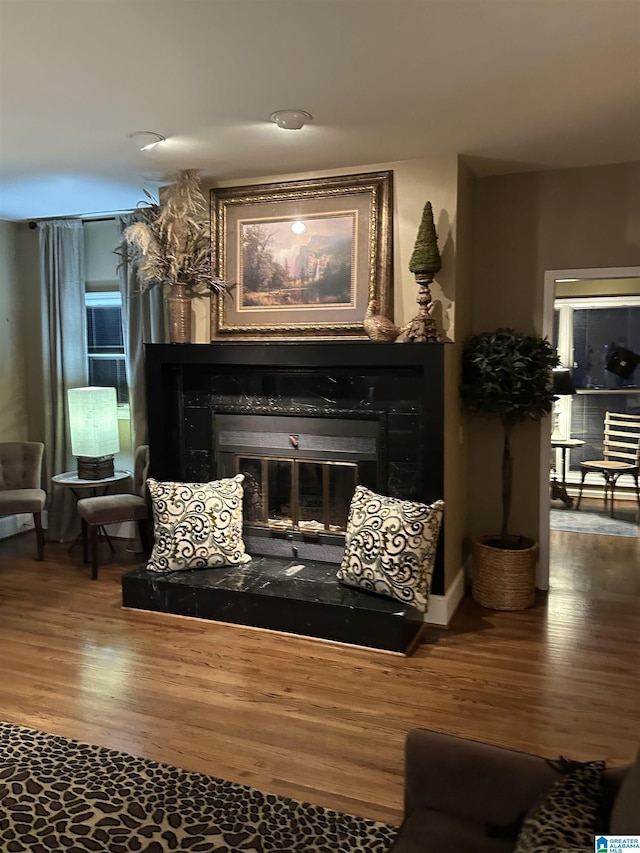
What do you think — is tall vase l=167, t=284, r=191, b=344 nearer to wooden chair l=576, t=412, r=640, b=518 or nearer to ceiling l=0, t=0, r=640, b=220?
ceiling l=0, t=0, r=640, b=220

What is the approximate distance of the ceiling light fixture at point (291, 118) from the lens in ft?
9.78

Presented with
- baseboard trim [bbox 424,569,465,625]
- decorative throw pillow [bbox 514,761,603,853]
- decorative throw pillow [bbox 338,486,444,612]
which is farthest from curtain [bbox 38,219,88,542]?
decorative throw pillow [bbox 514,761,603,853]

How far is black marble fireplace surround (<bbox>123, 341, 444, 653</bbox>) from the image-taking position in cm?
362

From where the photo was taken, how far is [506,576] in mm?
3941

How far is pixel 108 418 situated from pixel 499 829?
4.11 meters

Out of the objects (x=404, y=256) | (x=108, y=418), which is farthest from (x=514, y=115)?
(x=108, y=418)

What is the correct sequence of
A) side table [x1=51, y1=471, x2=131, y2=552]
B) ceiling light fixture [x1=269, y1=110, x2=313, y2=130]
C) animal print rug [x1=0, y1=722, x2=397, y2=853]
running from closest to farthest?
animal print rug [x1=0, y1=722, x2=397, y2=853]
ceiling light fixture [x1=269, y1=110, x2=313, y2=130]
side table [x1=51, y1=471, x2=131, y2=552]

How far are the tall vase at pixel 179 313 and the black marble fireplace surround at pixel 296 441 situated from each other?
92 mm

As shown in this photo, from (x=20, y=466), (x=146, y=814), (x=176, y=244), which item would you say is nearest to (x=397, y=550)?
A: (x=146, y=814)

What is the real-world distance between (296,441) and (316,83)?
213 cm

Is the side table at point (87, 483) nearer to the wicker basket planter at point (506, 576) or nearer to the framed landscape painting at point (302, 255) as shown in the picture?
the framed landscape painting at point (302, 255)

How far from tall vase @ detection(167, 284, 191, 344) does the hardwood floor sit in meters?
1.70

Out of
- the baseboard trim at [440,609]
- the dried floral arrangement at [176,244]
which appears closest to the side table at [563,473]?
the baseboard trim at [440,609]

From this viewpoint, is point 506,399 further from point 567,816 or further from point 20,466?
point 20,466
